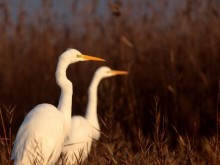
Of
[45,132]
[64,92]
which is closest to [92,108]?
[64,92]

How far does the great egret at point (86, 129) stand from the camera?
552 centimetres

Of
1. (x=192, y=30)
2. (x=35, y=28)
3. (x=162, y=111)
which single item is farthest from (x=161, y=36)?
(x=35, y=28)

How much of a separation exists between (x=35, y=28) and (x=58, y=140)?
394 cm

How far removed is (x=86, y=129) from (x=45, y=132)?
71.5 inches

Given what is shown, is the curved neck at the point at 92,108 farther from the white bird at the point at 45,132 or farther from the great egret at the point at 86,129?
the white bird at the point at 45,132

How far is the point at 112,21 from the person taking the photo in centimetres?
788

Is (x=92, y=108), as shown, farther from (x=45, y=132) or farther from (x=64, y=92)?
(x=45, y=132)

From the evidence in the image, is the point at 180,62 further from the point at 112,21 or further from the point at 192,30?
the point at 112,21

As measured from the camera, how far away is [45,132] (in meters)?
4.18

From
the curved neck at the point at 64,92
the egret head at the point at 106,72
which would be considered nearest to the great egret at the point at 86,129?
the egret head at the point at 106,72

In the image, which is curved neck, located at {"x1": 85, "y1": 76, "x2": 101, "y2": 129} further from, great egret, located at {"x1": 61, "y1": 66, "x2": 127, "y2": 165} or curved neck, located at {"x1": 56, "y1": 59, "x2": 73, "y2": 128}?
curved neck, located at {"x1": 56, "y1": 59, "x2": 73, "y2": 128}

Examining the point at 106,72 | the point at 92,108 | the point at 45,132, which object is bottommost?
the point at 92,108

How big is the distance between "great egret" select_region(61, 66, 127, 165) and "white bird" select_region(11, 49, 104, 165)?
1.55ft

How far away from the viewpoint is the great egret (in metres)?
5.52
